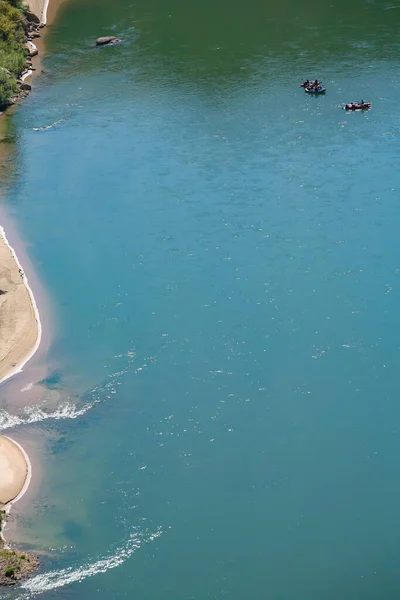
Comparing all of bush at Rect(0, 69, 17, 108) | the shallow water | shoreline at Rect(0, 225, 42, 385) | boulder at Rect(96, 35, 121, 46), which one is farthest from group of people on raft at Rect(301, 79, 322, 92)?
shoreline at Rect(0, 225, 42, 385)

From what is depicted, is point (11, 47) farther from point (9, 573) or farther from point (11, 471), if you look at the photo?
point (9, 573)

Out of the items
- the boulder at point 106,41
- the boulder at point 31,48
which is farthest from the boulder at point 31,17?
the boulder at point 106,41

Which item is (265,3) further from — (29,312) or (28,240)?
(29,312)

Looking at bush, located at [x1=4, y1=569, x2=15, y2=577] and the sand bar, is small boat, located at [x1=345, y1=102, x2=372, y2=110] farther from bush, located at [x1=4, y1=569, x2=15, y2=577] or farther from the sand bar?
bush, located at [x1=4, y1=569, x2=15, y2=577]

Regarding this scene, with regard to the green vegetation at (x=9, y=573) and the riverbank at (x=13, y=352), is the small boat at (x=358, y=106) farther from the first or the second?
the green vegetation at (x=9, y=573)

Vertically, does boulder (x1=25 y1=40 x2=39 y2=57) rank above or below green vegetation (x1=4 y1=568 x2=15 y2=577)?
above

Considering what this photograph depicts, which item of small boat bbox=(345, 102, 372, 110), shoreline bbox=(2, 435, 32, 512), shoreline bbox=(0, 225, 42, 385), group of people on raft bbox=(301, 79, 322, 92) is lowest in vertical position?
shoreline bbox=(2, 435, 32, 512)

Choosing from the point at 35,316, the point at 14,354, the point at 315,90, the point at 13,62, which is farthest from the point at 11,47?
the point at 14,354
